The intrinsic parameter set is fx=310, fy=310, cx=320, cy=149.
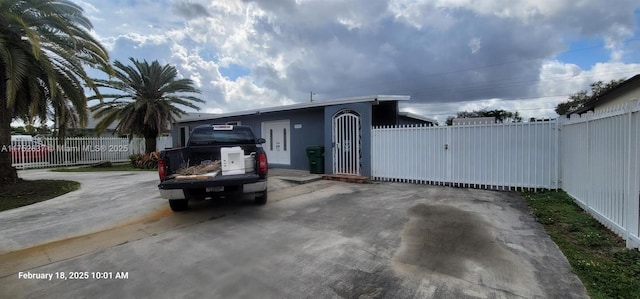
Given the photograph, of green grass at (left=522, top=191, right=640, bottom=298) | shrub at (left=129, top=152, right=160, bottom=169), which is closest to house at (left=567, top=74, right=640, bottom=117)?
green grass at (left=522, top=191, right=640, bottom=298)

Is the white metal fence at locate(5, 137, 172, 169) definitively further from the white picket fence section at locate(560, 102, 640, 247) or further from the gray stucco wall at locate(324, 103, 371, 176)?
the white picket fence section at locate(560, 102, 640, 247)

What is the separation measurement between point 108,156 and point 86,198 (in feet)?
50.2

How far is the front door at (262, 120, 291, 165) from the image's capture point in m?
13.6

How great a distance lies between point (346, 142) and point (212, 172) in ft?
19.0

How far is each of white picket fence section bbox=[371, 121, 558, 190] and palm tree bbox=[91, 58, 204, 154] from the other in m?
12.1

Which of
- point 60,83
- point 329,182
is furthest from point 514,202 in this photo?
point 60,83

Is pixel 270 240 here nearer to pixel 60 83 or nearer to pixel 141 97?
pixel 60 83

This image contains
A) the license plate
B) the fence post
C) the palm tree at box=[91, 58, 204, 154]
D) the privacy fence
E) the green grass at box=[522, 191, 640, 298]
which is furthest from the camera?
the palm tree at box=[91, 58, 204, 154]

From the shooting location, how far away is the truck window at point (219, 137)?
6.95m

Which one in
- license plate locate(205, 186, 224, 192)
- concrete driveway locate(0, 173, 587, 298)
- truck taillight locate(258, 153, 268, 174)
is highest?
truck taillight locate(258, 153, 268, 174)

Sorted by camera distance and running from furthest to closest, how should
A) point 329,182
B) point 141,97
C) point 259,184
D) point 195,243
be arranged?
point 141,97 → point 329,182 → point 259,184 → point 195,243

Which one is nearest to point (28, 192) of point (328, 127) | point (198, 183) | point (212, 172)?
point (212, 172)

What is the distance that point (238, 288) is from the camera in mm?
3168

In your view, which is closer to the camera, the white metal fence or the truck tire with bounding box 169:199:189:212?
the truck tire with bounding box 169:199:189:212
